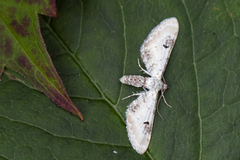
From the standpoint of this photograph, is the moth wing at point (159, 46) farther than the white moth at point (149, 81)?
Yes

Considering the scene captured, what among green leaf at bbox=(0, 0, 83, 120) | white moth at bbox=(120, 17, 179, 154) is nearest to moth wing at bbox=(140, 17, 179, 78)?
white moth at bbox=(120, 17, 179, 154)

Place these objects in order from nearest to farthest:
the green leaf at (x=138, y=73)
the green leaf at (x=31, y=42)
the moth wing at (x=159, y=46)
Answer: the green leaf at (x=31, y=42)
the green leaf at (x=138, y=73)
the moth wing at (x=159, y=46)

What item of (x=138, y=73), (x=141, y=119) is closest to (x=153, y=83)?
(x=138, y=73)

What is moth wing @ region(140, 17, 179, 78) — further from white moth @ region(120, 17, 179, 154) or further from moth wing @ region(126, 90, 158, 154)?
moth wing @ region(126, 90, 158, 154)

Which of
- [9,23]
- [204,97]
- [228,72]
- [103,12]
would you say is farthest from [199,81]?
[9,23]

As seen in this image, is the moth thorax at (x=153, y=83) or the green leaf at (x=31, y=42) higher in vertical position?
the green leaf at (x=31, y=42)

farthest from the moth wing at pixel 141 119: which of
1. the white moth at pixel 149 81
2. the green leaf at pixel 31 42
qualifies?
the green leaf at pixel 31 42

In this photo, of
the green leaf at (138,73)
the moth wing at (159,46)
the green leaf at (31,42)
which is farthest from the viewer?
the moth wing at (159,46)

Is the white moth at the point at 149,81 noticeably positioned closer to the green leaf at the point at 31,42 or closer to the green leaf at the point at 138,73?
the green leaf at the point at 138,73

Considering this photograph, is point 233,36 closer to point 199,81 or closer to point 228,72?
point 228,72
